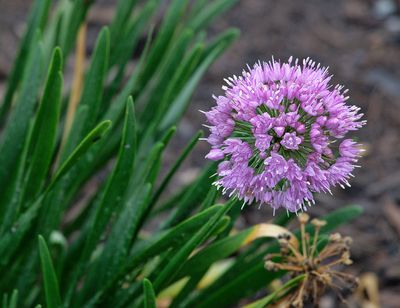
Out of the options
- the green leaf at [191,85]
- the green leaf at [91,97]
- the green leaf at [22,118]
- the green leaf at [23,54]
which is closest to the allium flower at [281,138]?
the green leaf at [91,97]

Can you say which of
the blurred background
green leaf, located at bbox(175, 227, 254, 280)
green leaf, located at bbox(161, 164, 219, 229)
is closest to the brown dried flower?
green leaf, located at bbox(175, 227, 254, 280)

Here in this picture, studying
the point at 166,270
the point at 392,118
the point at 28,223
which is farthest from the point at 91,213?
the point at 392,118

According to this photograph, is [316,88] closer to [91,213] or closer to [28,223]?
[28,223]

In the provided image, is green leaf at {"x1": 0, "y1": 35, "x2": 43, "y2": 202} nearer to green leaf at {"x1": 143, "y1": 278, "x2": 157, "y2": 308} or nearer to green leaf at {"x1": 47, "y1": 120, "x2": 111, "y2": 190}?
green leaf at {"x1": 47, "y1": 120, "x2": 111, "y2": 190}

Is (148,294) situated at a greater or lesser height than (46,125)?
lesser

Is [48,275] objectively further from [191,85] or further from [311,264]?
[191,85]

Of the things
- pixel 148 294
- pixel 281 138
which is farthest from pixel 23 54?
pixel 281 138

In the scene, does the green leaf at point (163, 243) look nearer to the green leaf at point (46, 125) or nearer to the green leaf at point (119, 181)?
the green leaf at point (119, 181)
